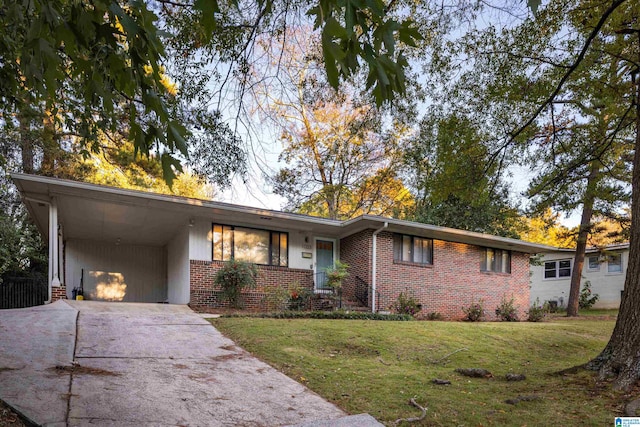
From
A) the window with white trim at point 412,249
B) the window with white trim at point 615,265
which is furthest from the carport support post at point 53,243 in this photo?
the window with white trim at point 615,265

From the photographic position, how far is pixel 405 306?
1437 cm

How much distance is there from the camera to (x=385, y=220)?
13.8 metres

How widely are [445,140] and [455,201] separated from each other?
12.6m

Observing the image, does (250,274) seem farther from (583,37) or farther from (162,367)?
(583,37)

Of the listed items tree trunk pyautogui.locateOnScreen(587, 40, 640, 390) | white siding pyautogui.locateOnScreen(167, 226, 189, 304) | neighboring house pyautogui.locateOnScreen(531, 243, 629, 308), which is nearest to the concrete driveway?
tree trunk pyautogui.locateOnScreen(587, 40, 640, 390)

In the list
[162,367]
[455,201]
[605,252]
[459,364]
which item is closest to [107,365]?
[162,367]

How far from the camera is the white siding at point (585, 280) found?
72.5 ft

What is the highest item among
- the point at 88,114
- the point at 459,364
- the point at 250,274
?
the point at 88,114

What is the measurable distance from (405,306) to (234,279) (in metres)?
5.61

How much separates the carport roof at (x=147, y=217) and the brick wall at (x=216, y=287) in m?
1.39

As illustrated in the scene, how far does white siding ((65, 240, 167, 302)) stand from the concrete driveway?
7802 millimetres

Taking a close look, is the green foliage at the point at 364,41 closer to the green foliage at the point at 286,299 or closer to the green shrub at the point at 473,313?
the green foliage at the point at 286,299

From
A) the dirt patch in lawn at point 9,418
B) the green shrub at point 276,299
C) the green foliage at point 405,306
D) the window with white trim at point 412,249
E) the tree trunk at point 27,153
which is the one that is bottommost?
the green foliage at point 405,306

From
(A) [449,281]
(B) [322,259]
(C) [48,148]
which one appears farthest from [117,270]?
(A) [449,281]
